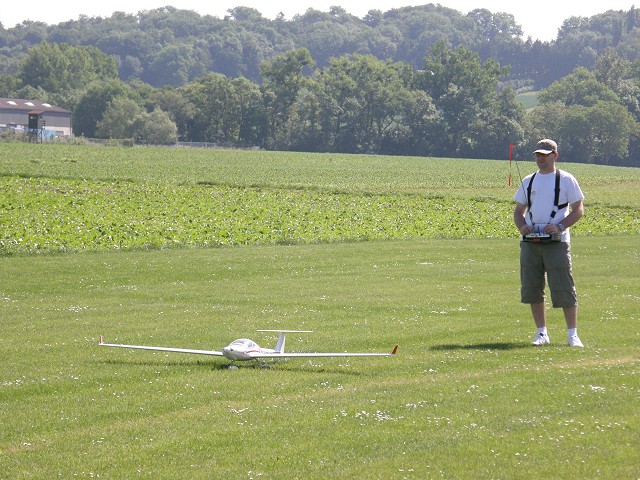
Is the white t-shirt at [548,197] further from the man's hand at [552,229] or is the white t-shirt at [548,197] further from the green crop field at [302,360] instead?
the green crop field at [302,360]

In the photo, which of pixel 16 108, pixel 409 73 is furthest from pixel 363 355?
pixel 16 108

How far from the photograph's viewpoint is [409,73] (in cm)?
16125

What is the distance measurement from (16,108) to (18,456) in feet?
565

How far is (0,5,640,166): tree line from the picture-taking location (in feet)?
474

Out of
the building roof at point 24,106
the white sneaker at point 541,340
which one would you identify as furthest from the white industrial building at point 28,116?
the white sneaker at point 541,340

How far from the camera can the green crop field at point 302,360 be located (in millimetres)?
8133

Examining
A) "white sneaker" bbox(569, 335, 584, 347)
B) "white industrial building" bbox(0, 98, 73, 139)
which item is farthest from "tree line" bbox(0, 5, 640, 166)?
"white sneaker" bbox(569, 335, 584, 347)

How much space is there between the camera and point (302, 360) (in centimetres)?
1249

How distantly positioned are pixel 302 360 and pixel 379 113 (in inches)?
5624

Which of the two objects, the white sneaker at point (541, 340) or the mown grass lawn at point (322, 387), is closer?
the mown grass lawn at point (322, 387)

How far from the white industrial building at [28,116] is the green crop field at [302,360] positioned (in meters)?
131

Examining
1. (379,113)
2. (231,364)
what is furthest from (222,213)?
(379,113)

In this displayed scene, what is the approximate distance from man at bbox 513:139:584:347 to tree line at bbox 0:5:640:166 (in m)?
130

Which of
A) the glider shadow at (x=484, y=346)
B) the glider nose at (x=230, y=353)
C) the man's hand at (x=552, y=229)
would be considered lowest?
the glider shadow at (x=484, y=346)
